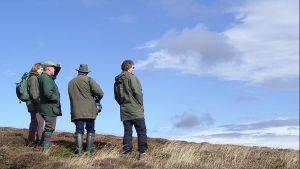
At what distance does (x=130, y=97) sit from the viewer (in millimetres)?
14711

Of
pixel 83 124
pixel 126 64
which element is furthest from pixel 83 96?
pixel 126 64

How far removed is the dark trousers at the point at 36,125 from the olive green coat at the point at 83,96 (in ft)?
4.84

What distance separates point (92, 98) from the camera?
14.7 m

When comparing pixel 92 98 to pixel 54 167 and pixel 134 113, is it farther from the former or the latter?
pixel 54 167

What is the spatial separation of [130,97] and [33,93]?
2865 millimetres

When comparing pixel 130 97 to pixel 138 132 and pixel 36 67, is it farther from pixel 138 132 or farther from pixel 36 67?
pixel 36 67

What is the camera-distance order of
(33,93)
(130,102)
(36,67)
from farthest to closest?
(36,67), (33,93), (130,102)

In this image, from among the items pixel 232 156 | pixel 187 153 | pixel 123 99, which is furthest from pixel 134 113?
pixel 232 156

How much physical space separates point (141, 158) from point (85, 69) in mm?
2867

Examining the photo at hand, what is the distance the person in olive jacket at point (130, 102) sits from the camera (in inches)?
577

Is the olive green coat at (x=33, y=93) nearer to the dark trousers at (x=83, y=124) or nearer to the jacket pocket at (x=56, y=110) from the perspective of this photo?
the jacket pocket at (x=56, y=110)

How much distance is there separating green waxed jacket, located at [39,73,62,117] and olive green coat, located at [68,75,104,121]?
1.33 feet

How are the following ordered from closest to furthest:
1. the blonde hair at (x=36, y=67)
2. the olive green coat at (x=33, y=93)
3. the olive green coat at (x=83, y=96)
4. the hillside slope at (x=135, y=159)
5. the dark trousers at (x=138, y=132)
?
the hillside slope at (x=135, y=159) < the olive green coat at (x=83, y=96) < the dark trousers at (x=138, y=132) < the olive green coat at (x=33, y=93) < the blonde hair at (x=36, y=67)

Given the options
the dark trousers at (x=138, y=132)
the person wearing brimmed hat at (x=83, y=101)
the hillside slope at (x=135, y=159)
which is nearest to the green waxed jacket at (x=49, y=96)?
the person wearing brimmed hat at (x=83, y=101)
